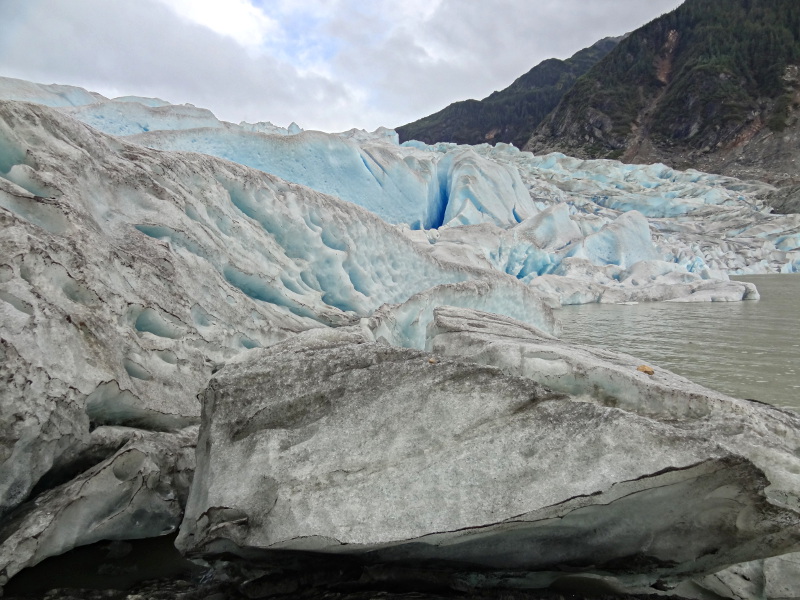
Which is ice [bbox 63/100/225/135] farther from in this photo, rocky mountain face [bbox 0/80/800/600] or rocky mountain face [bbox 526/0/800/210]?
rocky mountain face [bbox 526/0/800/210]

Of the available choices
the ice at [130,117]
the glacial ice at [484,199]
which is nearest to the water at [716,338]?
the glacial ice at [484,199]

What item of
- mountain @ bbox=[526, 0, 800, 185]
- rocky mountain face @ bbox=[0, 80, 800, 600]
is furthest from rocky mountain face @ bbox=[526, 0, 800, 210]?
rocky mountain face @ bbox=[0, 80, 800, 600]

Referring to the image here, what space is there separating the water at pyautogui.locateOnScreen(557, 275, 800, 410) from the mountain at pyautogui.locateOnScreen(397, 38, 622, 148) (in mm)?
78291

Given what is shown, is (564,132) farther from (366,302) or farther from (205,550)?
(205,550)

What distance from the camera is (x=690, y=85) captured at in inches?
2432

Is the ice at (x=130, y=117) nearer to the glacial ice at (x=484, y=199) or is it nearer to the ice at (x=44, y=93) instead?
the glacial ice at (x=484, y=199)

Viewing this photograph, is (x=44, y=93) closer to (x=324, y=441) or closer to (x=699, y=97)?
(x=324, y=441)

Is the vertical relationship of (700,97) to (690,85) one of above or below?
below

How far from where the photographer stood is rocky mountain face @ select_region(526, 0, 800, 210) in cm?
5206

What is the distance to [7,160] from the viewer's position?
141 inches

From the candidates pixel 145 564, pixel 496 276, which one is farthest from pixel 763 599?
pixel 496 276

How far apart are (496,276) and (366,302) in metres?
2.48

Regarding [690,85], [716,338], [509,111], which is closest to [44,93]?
[716,338]

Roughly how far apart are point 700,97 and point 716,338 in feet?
218
